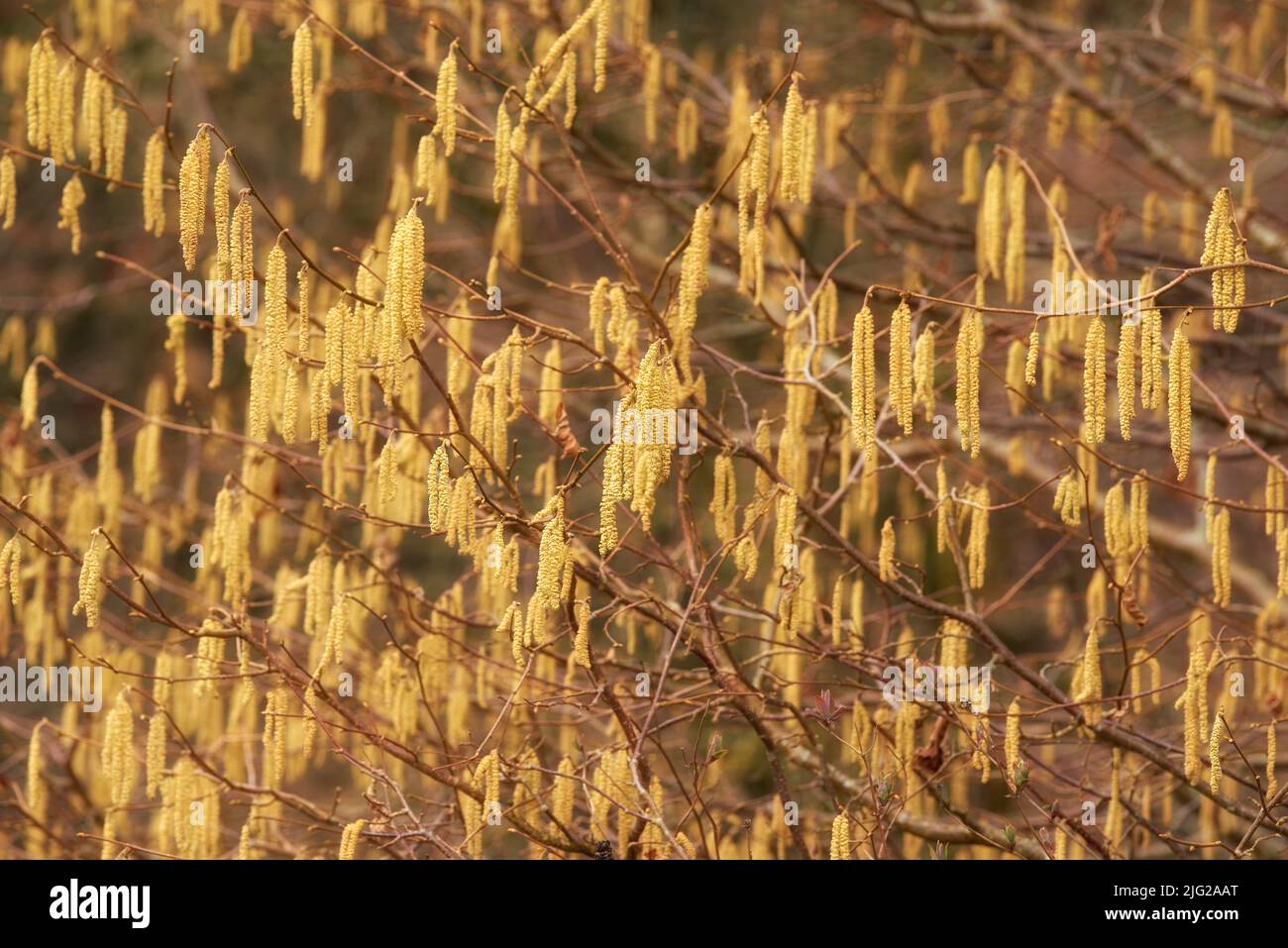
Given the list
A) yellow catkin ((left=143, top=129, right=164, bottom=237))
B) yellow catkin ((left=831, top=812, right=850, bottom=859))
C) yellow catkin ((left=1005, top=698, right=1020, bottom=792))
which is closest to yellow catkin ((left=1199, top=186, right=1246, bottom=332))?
yellow catkin ((left=1005, top=698, right=1020, bottom=792))

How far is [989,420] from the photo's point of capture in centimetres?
595

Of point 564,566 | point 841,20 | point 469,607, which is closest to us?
point 564,566

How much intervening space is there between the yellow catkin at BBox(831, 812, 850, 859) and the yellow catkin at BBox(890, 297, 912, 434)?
3.29ft

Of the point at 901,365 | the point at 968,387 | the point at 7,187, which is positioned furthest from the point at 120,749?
the point at 968,387

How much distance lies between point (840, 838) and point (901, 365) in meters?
1.19

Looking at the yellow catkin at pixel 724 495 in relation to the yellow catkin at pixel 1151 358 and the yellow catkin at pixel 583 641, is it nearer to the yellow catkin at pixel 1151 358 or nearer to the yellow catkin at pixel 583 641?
the yellow catkin at pixel 583 641

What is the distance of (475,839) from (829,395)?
5.42ft

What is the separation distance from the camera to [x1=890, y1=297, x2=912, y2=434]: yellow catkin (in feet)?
10.8

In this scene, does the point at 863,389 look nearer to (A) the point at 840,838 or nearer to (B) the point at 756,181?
(B) the point at 756,181

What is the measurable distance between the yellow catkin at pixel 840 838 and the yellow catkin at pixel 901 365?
1.00m

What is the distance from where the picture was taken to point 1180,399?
3129mm

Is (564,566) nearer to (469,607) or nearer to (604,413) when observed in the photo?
(604,413)

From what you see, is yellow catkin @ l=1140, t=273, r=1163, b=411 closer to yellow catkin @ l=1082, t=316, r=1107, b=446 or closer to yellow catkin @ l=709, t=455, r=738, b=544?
yellow catkin @ l=1082, t=316, r=1107, b=446
